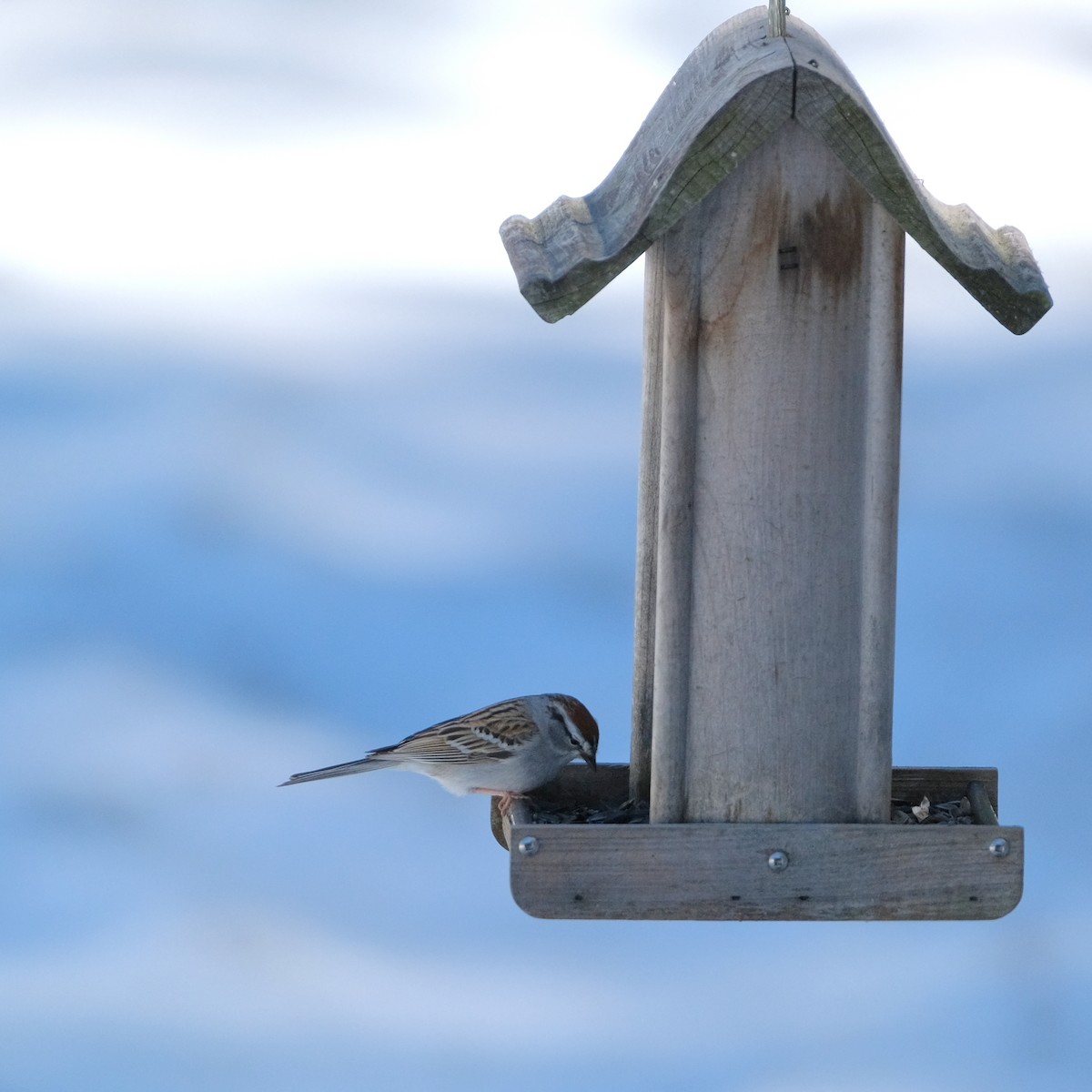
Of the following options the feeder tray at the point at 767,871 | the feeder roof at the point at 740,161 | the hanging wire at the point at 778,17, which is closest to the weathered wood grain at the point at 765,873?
the feeder tray at the point at 767,871

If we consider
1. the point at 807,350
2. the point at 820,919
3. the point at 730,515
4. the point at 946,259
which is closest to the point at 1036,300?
the point at 946,259

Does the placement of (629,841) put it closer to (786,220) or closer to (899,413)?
(899,413)

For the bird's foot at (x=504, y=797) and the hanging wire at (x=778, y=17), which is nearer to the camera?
the hanging wire at (x=778, y=17)

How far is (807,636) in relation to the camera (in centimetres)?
352

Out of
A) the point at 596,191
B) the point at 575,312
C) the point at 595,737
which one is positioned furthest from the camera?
the point at 595,737

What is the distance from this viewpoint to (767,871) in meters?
3.42

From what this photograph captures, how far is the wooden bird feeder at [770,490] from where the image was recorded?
3.38m

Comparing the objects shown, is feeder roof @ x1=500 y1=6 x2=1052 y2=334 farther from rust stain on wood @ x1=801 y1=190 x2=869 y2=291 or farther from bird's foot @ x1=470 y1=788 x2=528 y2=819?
bird's foot @ x1=470 y1=788 x2=528 y2=819

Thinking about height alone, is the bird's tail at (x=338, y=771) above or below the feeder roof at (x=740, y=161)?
below

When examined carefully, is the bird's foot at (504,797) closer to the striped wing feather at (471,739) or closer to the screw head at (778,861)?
the striped wing feather at (471,739)

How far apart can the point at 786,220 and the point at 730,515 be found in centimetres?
53

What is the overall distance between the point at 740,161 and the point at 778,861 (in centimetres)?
121

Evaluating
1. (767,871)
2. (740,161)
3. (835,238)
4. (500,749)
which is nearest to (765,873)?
(767,871)

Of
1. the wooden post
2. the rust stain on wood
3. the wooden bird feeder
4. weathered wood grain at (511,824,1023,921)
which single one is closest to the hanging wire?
the wooden bird feeder
